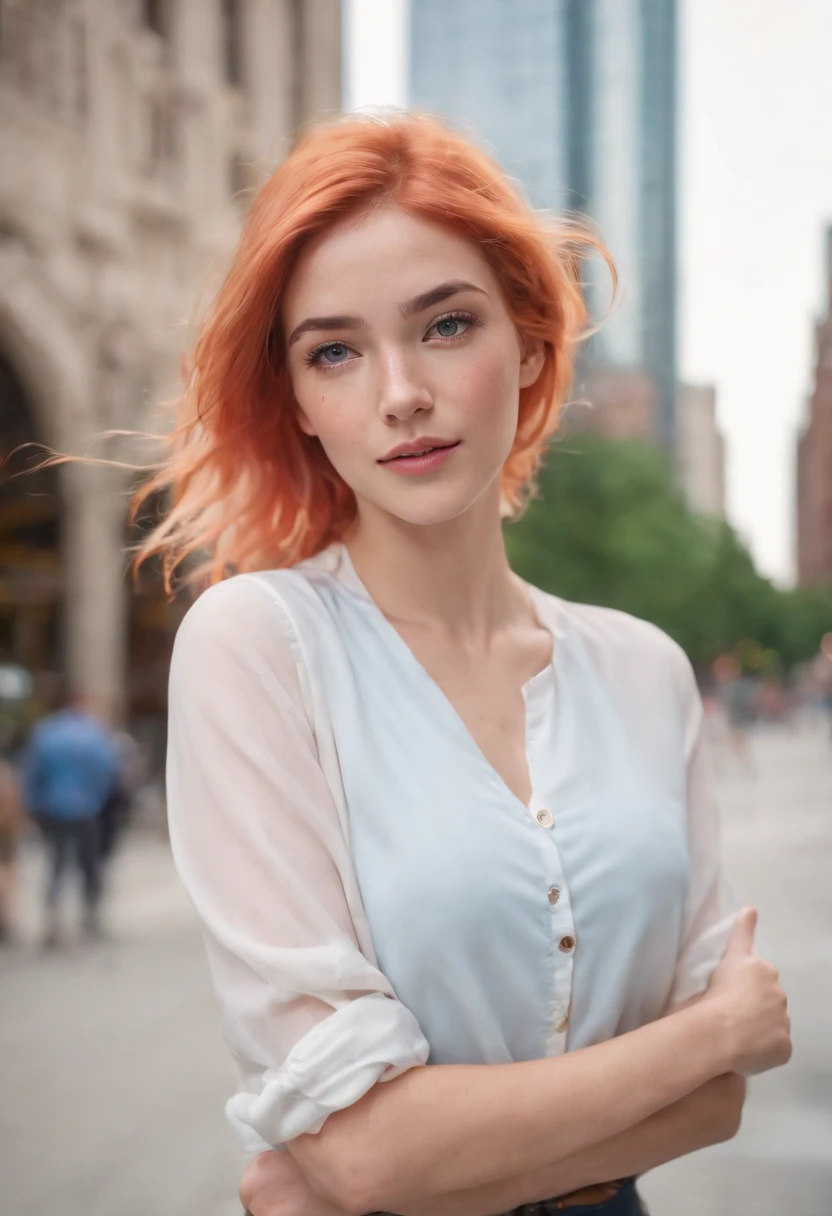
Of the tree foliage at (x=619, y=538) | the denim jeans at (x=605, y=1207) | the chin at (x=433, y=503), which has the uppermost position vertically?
the chin at (x=433, y=503)

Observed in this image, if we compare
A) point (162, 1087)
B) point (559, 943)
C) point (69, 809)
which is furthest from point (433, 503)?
point (69, 809)

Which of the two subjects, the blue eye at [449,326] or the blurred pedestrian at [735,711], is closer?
the blue eye at [449,326]

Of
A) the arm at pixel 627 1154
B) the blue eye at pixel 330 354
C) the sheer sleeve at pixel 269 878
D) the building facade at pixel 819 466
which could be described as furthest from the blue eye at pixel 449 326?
the building facade at pixel 819 466

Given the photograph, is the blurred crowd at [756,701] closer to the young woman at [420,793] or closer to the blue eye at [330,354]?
the young woman at [420,793]

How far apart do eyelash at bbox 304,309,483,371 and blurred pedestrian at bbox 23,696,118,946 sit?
6.72m

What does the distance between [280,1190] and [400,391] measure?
2.92ft

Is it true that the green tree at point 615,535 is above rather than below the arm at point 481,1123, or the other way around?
below

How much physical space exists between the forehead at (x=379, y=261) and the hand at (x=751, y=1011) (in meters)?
0.88

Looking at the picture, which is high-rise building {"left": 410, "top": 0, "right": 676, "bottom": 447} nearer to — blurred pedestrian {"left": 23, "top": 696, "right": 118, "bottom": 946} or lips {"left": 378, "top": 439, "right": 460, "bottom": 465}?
blurred pedestrian {"left": 23, "top": 696, "right": 118, "bottom": 946}

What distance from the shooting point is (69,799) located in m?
8.01

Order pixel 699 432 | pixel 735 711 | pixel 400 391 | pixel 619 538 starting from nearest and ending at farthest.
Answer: pixel 400 391 → pixel 735 711 → pixel 619 538 → pixel 699 432

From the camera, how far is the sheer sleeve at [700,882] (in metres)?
1.69

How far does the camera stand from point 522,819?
155 centimetres

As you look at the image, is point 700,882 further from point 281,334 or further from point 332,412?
point 281,334
